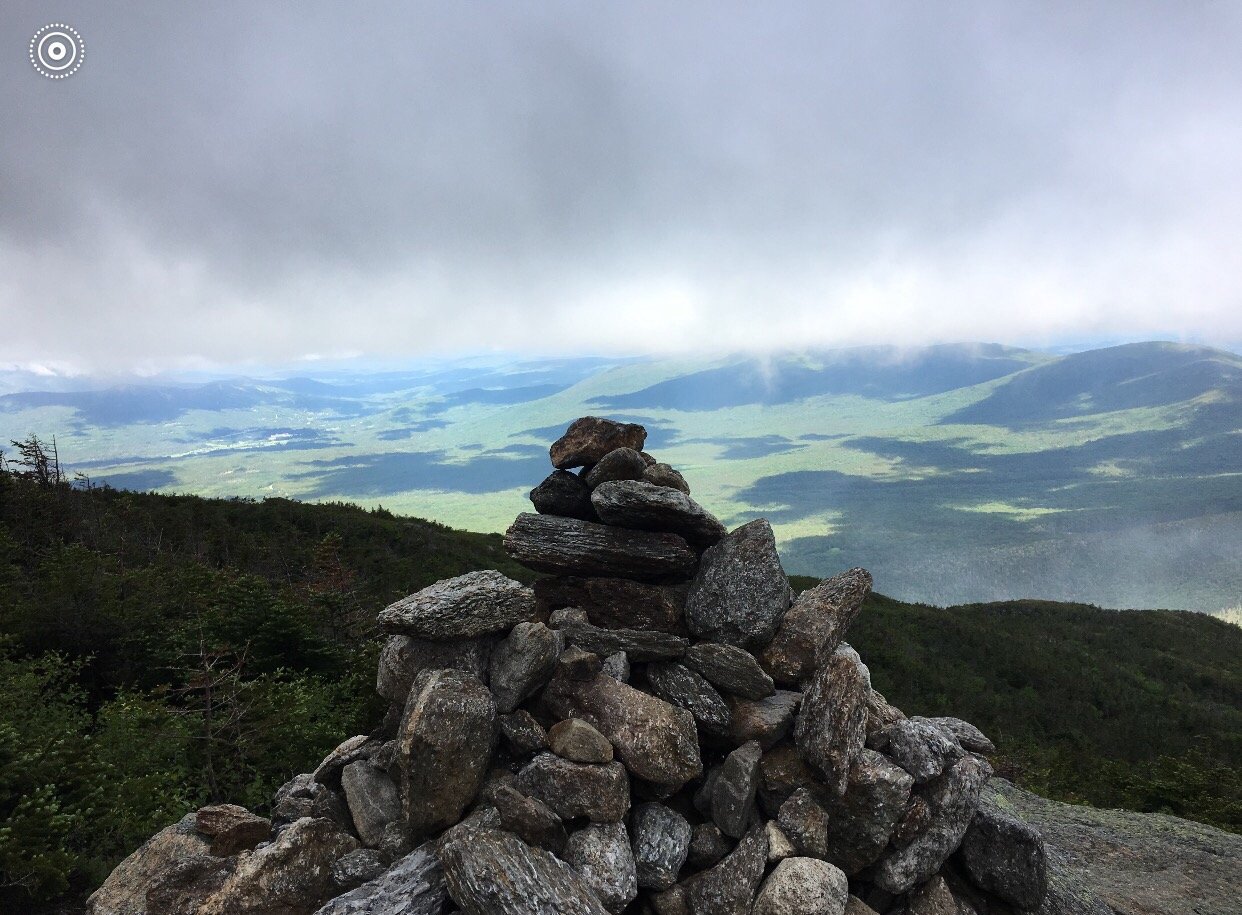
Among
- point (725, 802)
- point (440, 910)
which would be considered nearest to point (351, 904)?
point (440, 910)

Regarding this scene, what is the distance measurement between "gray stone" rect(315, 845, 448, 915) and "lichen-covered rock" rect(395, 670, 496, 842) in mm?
605

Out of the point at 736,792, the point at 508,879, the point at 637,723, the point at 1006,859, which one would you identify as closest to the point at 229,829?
the point at 508,879

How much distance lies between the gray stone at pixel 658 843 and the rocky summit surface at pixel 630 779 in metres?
0.03

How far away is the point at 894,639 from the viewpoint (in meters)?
57.6

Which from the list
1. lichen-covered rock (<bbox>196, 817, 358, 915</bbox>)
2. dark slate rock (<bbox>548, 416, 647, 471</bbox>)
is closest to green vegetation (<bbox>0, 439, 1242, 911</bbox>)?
lichen-covered rock (<bbox>196, 817, 358, 915</bbox>)

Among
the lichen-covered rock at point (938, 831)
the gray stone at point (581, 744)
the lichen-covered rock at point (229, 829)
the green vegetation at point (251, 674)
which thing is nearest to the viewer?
the gray stone at point (581, 744)

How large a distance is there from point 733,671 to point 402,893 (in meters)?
6.65

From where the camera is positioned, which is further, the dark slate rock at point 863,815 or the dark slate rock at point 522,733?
the dark slate rock at point 522,733

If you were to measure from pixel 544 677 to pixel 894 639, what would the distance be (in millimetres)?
56072

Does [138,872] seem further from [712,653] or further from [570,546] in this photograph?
[712,653]

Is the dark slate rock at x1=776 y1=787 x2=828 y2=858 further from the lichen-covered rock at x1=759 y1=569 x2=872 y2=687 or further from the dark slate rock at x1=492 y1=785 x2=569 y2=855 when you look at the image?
the dark slate rock at x1=492 y1=785 x2=569 y2=855

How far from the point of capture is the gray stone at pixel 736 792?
10133 millimetres

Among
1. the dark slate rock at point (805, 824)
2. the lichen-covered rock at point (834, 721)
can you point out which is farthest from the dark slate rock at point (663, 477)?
the dark slate rock at point (805, 824)

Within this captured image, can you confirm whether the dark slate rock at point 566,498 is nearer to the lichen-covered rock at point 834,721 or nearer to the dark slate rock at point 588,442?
the dark slate rock at point 588,442
